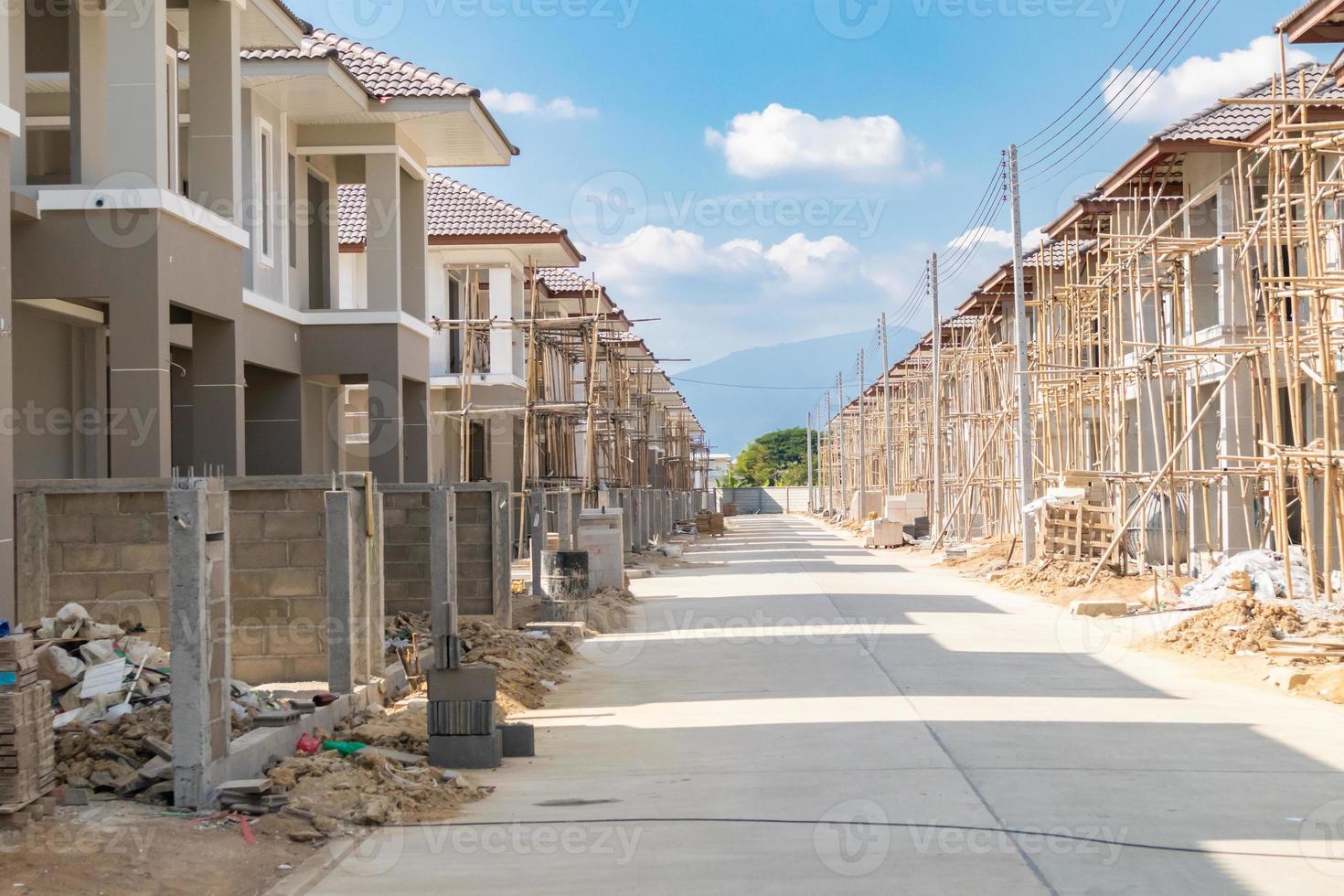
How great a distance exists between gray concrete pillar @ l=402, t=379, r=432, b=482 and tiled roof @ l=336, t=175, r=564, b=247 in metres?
9.42

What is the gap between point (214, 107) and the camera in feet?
48.4

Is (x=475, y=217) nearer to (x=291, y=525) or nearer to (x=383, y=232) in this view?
(x=383, y=232)

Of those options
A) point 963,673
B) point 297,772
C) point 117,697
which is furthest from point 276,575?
point 963,673

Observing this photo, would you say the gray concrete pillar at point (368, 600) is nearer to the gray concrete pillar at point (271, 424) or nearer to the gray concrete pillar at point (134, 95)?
the gray concrete pillar at point (134, 95)

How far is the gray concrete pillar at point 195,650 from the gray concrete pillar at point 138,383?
5.48 m

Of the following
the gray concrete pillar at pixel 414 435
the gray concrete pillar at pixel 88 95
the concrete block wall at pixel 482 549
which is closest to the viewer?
the gray concrete pillar at pixel 88 95

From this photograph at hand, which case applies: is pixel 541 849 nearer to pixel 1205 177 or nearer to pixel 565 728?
pixel 565 728

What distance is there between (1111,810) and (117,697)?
6.16 m

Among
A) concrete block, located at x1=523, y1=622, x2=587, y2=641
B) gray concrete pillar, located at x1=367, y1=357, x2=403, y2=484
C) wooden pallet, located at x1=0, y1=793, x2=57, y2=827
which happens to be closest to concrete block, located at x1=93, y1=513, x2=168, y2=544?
wooden pallet, located at x1=0, y1=793, x2=57, y2=827

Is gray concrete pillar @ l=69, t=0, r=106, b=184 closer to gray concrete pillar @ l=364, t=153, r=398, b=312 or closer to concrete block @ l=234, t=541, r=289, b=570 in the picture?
concrete block @ l=234, t=541, r=289, b=570

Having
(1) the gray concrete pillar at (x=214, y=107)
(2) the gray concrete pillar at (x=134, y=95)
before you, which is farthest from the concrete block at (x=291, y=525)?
(1) the gray concrete pillar at (x=214, y=107)

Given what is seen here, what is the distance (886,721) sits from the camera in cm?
1042

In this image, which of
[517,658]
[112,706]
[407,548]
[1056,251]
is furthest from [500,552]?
[1056,251]

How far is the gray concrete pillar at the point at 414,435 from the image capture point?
843 inches
